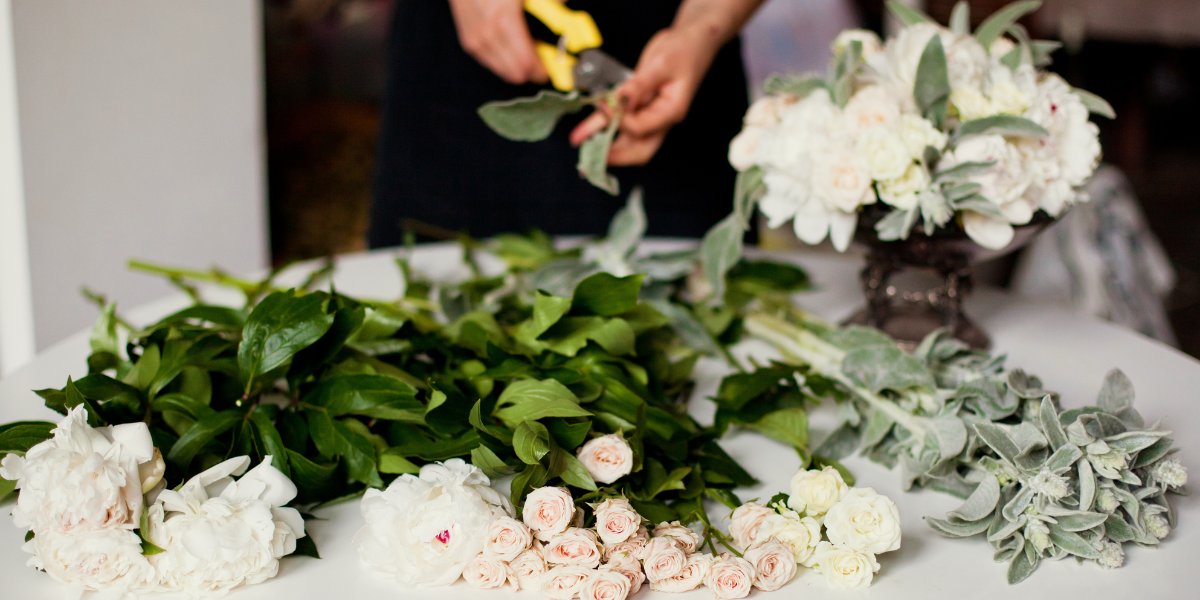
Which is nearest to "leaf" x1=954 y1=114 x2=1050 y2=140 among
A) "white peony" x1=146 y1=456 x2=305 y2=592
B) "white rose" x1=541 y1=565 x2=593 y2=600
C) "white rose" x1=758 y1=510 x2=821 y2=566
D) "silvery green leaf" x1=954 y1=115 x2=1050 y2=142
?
"silvery green leaf" x1=954 y1=115 x2=1050 y2=142

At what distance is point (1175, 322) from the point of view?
10.4 feet

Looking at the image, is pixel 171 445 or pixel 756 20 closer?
pixel 171 445

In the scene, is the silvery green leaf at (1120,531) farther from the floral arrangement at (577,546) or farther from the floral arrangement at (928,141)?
the floral arrangement at (928,141)

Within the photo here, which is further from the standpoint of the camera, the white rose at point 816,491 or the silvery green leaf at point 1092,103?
the silvery green leaf at point 1092,103

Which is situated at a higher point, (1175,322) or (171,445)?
(171,445)

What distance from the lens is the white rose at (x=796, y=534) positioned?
64 cm

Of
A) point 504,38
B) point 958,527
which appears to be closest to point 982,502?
point 958,527

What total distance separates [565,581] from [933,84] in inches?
19.0

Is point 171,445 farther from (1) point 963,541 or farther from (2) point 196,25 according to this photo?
(2) point 196,25

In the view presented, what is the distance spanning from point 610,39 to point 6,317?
41.2 inches

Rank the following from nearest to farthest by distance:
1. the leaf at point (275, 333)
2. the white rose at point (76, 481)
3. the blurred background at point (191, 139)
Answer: the white rose at point (76, 481), the leaf at point (275, 333), the blurred background at point (191, 139)

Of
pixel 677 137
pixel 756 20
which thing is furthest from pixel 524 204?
pixel 756 20

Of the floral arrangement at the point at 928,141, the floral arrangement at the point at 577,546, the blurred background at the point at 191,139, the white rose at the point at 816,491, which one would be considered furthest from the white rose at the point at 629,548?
the blurred background at the point at 191,139

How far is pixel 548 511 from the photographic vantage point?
63 cm
